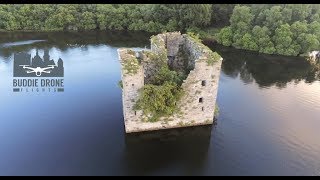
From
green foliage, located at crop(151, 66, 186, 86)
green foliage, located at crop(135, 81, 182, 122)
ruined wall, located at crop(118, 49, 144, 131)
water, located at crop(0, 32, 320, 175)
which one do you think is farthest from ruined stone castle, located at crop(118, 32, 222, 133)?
green foliage, located at crop(151, 66, 186, 86)

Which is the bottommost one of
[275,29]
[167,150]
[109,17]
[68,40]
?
[167,150]

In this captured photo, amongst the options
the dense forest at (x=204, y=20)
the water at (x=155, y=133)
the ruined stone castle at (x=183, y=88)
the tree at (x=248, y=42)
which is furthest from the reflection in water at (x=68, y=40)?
the ruined stone castle at (x=183, y=88)

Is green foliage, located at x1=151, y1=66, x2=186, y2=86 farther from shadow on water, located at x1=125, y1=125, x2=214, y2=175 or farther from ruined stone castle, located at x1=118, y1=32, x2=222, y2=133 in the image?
shadow on water, located at x1=125, y1=125, x2=214, y2=175

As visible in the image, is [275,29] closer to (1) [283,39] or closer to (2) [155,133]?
(1) [283,39]

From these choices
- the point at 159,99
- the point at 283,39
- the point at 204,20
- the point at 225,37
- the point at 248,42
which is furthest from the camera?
the point at 204,20

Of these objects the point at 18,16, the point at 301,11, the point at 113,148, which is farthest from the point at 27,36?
the point at 301,11

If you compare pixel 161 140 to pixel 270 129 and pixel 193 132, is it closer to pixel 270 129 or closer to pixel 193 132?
pixel 193 132

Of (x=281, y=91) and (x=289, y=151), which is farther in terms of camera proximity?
(x=281, y=91)

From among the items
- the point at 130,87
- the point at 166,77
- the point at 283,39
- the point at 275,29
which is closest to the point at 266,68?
the point at 283,39
